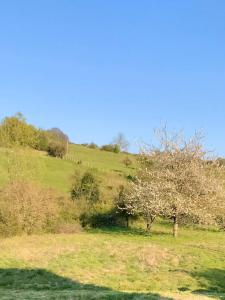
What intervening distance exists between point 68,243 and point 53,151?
46.1m

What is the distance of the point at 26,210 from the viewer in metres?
33.4

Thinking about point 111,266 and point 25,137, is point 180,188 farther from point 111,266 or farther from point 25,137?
point 25,137

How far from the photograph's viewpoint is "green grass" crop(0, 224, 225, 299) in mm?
18359

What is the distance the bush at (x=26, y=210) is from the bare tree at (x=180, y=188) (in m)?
6.42

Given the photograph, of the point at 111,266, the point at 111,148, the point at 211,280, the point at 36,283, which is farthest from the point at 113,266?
the point at 111,148

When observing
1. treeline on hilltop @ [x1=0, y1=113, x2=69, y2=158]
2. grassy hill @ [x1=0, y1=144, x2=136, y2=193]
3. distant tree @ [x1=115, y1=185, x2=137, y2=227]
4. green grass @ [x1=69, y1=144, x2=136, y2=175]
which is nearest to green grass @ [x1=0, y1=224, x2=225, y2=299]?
distant tree @ [x1=115, y1=185, x2=137, y2=227]

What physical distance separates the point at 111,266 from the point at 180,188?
13907mm

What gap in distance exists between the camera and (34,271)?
22.0 meters

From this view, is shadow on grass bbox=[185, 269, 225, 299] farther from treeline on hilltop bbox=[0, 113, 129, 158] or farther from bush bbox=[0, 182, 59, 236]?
treeline on hilltop bbox=[0, 113, 129, 158]

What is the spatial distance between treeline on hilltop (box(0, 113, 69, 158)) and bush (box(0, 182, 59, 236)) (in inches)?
530

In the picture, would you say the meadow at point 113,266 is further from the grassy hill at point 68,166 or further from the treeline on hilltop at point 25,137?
the treeline on hilltop at point 25,137

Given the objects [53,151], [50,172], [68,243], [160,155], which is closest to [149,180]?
[160,155]

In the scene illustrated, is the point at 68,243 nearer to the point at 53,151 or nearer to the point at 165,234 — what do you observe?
the point at 165,234

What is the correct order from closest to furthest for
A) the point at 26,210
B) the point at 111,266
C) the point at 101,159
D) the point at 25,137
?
the point at 111,266 → the point at 26,210 → the point at 25,137 → the point at 101,159
